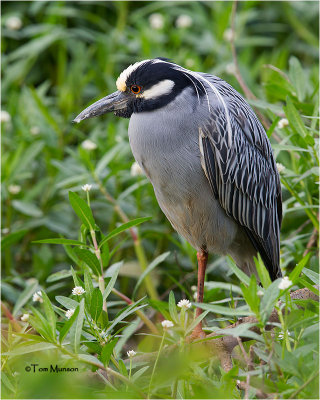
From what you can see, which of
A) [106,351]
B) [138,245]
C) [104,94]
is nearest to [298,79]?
[138,245]

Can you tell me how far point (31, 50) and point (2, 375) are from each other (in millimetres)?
3306

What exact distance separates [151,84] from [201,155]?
1.25 feet

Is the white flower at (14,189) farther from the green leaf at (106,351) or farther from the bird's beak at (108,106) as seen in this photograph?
the green leaf at (106,351)

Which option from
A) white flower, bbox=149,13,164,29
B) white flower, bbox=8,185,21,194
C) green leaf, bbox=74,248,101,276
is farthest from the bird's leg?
white flower, bbox=149,13,164,29

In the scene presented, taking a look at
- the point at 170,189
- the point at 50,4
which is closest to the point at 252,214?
the point at 170,189

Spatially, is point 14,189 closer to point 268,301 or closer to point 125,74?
point 125,74

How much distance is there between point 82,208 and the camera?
2.63 metres

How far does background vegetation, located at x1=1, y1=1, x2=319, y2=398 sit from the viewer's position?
2.14 meters

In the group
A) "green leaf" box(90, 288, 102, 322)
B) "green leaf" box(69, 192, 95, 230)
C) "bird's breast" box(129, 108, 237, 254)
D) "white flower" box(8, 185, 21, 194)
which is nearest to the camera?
"green leaf" box(90, 288, 102, 322)

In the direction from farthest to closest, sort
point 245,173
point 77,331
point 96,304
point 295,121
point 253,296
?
point 245,173 → point 295,121 → point 96,304 → point 77,331 → point 253,296

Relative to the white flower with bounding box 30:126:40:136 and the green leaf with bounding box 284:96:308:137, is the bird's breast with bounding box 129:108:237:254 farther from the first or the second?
the white flower with bounding box 30:126:40:136

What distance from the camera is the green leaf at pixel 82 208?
2.61 meters

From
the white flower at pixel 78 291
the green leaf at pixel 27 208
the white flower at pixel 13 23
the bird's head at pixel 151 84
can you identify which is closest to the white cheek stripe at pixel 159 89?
the bird's head at pixel 151 84

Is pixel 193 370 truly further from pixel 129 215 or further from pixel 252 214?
pixel 129 215
